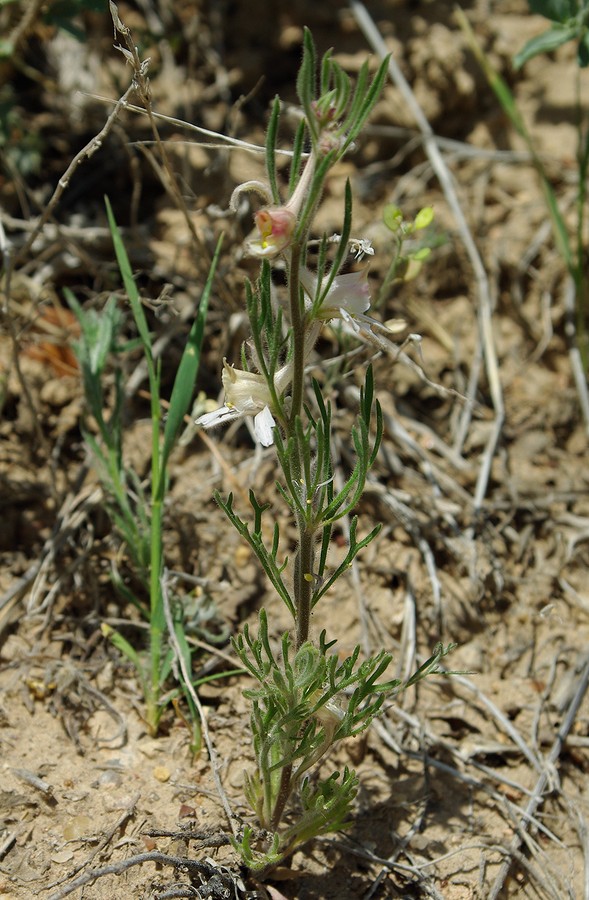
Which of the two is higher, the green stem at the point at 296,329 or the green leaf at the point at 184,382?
the green stem at the point at 296,329

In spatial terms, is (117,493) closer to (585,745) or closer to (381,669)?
(381,669)

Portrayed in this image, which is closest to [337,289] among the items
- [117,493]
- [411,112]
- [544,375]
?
[117,493]

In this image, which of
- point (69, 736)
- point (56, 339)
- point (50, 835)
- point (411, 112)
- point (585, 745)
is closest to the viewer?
point (50, 835)

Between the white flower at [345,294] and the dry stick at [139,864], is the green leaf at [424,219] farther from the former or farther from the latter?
the dry stick at [139,864]

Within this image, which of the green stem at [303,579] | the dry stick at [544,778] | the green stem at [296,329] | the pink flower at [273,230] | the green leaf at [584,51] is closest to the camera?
the pink flower at [273,230]

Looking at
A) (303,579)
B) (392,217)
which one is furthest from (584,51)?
(303,579)

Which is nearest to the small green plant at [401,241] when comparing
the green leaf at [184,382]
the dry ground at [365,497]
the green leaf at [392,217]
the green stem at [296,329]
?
the green leaf at [392,217]

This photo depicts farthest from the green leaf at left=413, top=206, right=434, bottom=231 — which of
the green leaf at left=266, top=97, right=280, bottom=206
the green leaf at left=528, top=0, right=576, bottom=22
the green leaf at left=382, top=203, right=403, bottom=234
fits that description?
the green leaf at left=266, top=97, right=280, bottom=206
